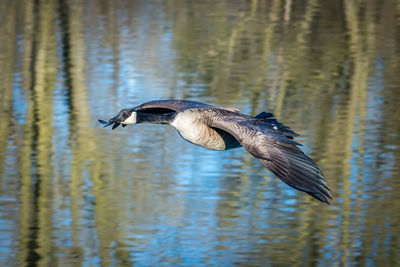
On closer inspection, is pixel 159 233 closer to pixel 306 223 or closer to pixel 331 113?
pixel 306 223

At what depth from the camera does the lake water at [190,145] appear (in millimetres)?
14672

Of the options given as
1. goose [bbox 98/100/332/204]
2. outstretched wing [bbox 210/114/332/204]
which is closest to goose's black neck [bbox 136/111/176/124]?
goose [bbox 98/100/332/204]

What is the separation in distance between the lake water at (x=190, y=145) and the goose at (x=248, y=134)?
16.7ft

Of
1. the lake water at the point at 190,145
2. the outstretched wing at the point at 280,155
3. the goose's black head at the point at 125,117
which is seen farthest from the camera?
the lake water at the point at 190,145

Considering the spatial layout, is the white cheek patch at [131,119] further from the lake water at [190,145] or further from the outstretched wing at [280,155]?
the lake water at [190,145]

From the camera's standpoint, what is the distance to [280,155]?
26.5 feet

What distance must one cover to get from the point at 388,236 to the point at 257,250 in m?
2.53

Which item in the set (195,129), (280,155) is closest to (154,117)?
(195,129)

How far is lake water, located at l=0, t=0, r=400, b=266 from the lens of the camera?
1467 cm

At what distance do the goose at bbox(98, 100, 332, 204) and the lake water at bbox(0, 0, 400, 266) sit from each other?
5076mm

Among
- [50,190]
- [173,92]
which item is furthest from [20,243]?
[173,92]

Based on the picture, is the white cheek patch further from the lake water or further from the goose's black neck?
the lake water

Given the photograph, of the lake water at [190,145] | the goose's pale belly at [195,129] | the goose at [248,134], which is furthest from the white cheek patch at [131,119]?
the lake water at [190,145]

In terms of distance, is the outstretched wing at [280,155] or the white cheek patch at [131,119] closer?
the outstretched wing at [280,155]
